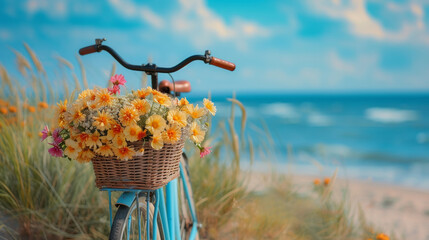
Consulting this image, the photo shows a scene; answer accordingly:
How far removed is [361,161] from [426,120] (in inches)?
681

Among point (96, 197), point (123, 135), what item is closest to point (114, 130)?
point (123, 135)

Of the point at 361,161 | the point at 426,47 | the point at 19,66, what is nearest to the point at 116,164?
the point at 19,66

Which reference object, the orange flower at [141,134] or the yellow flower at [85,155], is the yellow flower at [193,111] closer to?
the orange flower at [141,134]

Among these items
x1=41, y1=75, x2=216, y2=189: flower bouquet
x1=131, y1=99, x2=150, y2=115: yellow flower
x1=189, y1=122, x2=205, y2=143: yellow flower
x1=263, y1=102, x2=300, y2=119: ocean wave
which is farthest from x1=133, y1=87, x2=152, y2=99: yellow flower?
x1=263, y1=102, x2=300, y2=119: ocean wave

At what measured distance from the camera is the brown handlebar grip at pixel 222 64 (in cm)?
172

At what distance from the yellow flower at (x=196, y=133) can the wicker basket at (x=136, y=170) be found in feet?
0.34

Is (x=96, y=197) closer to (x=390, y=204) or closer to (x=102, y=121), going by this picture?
(x=102, y=121)

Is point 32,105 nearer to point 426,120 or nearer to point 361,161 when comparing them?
point 361,161

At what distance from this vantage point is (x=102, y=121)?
1.35 metres

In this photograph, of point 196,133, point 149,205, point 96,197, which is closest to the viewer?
point 196,133

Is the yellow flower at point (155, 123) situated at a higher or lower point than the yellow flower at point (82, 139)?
higher

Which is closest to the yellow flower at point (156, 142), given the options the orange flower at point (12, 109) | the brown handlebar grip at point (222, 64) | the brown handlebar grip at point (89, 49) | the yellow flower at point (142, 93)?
the yellow flower at point (142, 93)

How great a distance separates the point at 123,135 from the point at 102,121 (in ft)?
0.28

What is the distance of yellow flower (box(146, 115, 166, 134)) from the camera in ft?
4.46
